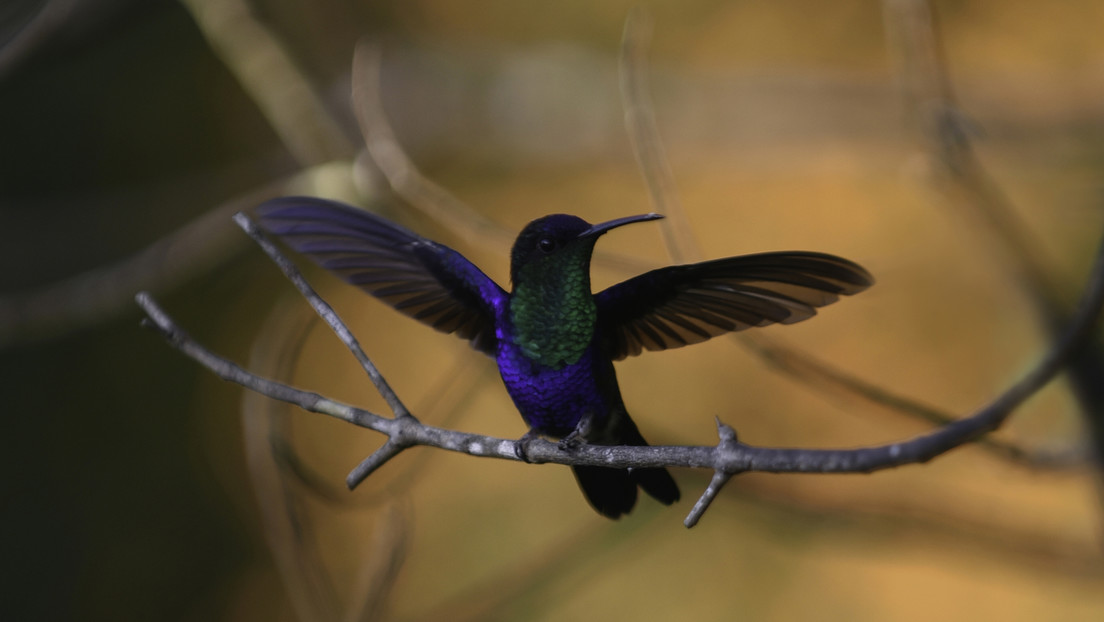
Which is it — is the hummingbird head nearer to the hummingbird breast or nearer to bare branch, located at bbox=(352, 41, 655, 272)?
the hummingbird breast

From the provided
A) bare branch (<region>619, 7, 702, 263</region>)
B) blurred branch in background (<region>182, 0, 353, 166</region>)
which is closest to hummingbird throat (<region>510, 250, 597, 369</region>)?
bare branch (<region>619, 7, 702, 263</region>)

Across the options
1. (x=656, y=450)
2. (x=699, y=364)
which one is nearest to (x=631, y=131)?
(x=656, y=450)

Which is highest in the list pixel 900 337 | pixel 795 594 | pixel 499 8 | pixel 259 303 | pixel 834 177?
pixel 499 8

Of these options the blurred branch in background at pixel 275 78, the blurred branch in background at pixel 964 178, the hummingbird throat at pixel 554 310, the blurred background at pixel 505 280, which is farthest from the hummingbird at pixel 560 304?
the blurred background at pixel 505 280

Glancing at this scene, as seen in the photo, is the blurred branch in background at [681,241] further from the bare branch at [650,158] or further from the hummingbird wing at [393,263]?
the hummingbird wing at [393,263]

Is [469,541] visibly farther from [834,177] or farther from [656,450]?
[656,450]

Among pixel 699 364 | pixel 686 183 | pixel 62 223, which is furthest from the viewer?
pixel 686 183
